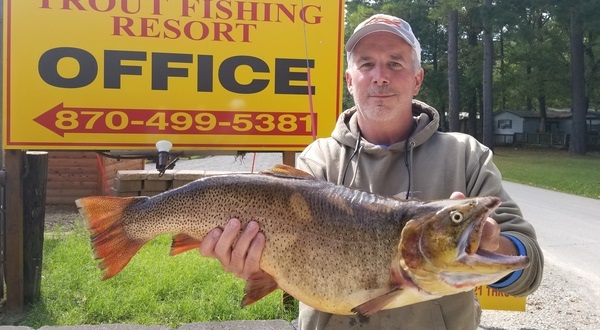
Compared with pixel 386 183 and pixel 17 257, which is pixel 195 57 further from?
pixel 386 183

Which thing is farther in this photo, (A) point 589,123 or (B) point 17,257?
(A) point 589,123

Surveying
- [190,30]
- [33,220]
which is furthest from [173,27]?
[33,220]

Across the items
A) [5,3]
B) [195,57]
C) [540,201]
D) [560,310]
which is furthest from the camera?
[540,201]

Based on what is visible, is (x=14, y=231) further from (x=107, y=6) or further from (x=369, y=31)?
(x=369, y=31)

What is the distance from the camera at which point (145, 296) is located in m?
5.29

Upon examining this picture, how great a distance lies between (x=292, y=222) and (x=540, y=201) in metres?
13.4

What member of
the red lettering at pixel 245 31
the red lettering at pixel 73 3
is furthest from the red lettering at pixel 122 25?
the red lettering at pixel 245 31

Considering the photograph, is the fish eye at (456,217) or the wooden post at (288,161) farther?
the wooden post at (288,161)

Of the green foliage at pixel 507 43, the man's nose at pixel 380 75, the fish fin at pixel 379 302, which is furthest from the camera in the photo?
the green foliage at pixel 507 43

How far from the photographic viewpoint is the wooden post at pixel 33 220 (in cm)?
537

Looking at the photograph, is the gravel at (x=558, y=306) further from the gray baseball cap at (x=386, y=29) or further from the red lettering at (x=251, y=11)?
the gray baseball cap at (x=386, y=29)

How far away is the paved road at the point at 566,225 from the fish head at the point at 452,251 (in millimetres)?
5811

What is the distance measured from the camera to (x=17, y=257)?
5.31 metres

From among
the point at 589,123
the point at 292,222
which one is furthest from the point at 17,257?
the point at 589,123
